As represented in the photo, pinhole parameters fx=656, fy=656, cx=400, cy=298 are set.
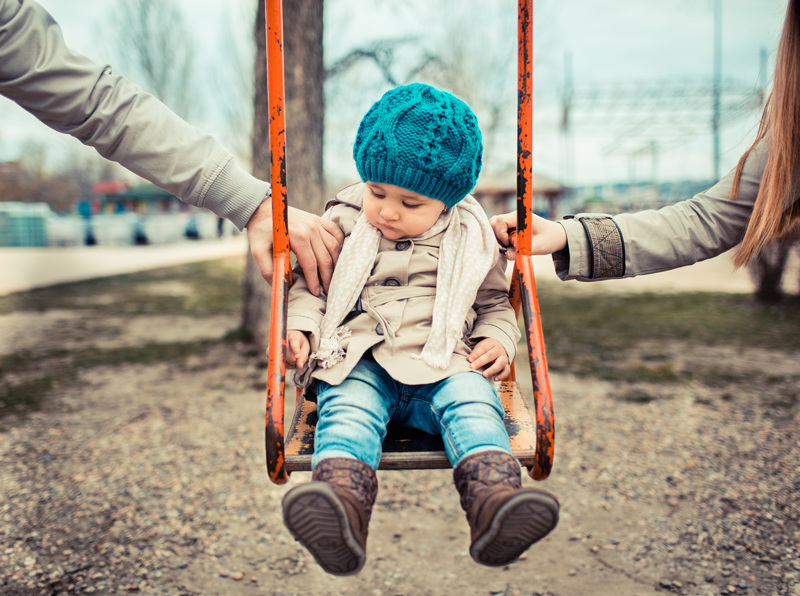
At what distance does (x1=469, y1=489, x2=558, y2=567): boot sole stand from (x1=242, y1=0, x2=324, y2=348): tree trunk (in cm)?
381

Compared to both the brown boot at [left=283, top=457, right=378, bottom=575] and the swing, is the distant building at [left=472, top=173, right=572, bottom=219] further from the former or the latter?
the brown boot at [left=283, top=457, right=378, bottom=575]

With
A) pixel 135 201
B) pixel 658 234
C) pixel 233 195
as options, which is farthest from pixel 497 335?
pixel 135 201

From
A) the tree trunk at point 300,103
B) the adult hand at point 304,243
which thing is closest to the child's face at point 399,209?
the adult hand at point 304,243

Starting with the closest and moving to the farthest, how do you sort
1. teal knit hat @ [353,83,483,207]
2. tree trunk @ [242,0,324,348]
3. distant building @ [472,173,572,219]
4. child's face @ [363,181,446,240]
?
teal knit hat @ [353,83,483,207] → child's face @ [363,181,446,240] → tree trunk @ [242,0,324,348] → distant building @ [472,173,572,219]

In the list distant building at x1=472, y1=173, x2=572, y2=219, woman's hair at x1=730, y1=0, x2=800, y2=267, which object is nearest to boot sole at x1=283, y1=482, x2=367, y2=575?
woman's hair at x1=730, y1=0, x2=800, y2=267

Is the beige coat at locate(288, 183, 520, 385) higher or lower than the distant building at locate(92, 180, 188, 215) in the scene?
higher

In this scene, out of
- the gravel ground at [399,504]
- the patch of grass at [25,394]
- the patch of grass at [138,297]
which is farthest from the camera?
the patch of grass at [138,297]

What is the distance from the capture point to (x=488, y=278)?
1830 millimetres

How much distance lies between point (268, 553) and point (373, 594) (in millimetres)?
520

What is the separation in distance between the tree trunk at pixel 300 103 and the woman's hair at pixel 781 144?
355 centimetres

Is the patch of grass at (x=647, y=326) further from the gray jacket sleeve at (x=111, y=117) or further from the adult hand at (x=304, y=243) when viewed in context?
the gray jacket sleeve at (x=111, y=117)

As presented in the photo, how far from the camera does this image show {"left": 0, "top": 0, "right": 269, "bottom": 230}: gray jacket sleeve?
157 cm

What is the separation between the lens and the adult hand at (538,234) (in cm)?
179

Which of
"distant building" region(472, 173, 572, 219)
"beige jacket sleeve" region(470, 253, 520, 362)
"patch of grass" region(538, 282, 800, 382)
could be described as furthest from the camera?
"distant building" region(472, 173, 572, 219)
